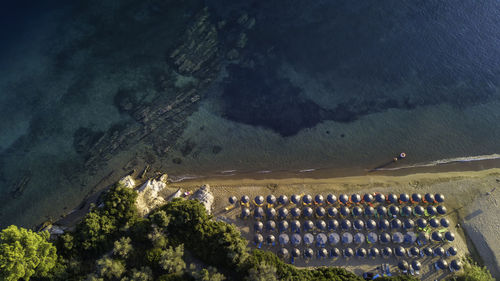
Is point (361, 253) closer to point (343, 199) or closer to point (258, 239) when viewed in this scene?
point (343, 199)

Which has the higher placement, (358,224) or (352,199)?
(352,199)

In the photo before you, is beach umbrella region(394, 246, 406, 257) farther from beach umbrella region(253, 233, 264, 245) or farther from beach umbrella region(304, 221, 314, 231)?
beach umbrella region(253, 233, 264, 245)

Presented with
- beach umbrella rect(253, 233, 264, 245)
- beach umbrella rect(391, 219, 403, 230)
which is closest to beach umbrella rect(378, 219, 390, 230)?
beach umbrella rect(391, 219, 403, 230)

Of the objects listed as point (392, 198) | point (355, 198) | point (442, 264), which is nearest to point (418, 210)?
point (392, 198)

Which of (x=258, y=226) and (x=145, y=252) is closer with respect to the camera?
(x=145, y=252)

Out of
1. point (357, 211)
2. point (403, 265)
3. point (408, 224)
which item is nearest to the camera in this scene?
point (403, 265)

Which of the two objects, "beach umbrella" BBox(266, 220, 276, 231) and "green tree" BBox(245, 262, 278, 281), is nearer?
"green tree" BBox(245, 262, 278, 281)

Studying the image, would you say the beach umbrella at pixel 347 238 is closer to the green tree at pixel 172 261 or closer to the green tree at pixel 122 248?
the green tree at pixel 172 261

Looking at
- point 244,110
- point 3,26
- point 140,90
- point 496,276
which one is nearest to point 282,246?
point 244,110
